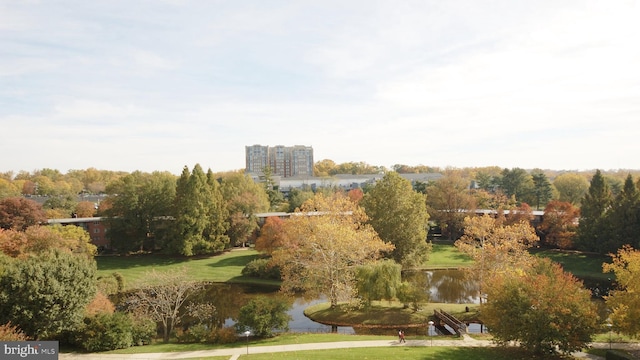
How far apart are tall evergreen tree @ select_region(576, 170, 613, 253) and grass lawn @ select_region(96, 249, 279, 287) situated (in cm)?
3672

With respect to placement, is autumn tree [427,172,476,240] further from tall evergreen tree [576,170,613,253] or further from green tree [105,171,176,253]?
green tree [105,171,176,253]

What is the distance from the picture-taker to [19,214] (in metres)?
50.8

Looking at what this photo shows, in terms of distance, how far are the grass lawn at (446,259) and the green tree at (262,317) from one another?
28.6 meters

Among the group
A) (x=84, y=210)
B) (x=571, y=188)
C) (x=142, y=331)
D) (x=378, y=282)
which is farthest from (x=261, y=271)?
(x=571, y=188)

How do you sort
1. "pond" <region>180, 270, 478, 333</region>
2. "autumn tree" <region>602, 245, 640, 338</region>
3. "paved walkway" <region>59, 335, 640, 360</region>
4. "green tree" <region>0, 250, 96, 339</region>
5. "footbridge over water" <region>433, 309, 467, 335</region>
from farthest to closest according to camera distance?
"pond" <region>180, 270, 478, 333</region> → "footbridge over water" <region>433, 309, 467, 335</region> → "green tree" <region>0, 250, 96, 339</region> → "paved walkway" <region>59, 335, 640, 360</region> → "autumn tree" <region>602, 245, 640, 338</region>

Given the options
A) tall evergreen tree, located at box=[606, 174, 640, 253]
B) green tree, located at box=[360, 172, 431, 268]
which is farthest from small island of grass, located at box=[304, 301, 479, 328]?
tall evergreen tree, located at box=[606, 174, 640, 253]

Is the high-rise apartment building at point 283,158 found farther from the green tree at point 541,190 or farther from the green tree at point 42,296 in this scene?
the green tree at point 42,296

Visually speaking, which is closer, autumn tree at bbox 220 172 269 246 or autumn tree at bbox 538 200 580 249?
autumn tree at bbox 538 200 580 249

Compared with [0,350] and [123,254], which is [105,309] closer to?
[0,350]

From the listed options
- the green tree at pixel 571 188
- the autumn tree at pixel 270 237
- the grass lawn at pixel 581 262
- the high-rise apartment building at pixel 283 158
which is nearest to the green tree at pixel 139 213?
the autumn tree at pixel 270 237

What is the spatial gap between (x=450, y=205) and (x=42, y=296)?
55473 mm

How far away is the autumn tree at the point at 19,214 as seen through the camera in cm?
4922

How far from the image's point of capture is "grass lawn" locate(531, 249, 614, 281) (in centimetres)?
4516

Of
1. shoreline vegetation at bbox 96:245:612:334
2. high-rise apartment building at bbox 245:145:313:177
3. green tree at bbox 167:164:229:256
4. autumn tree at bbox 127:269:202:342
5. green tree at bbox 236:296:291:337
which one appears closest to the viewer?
green tree at bbox 236:296:291:337
